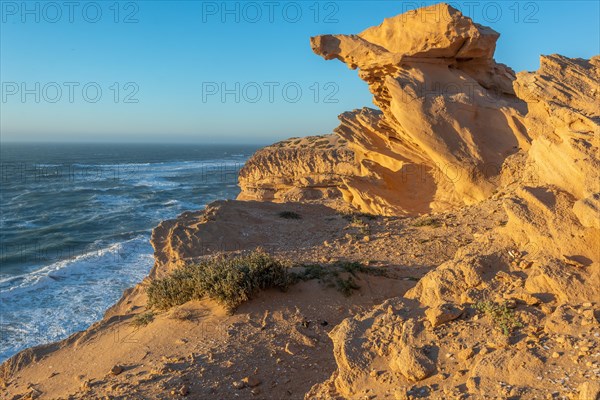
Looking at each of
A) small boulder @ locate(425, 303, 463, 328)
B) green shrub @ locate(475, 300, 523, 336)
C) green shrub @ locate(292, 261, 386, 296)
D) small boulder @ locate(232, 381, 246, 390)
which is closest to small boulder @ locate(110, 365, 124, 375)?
small boulder @ locate(232, 381, 246, 390)

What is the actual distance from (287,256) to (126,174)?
5468 centimetres

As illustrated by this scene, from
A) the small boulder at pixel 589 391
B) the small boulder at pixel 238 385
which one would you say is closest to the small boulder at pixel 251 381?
the small boulder at pixel 238 385

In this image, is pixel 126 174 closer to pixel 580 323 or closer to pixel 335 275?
pixel 335 275

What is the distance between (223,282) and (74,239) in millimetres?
21687

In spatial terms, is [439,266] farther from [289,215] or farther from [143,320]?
[289,215]

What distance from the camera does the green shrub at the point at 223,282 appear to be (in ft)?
24.3

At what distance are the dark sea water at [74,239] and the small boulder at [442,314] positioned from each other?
1091 centimetres

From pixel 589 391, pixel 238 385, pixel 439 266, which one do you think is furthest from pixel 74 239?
pixel 589 391

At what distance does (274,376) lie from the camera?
5.78 m

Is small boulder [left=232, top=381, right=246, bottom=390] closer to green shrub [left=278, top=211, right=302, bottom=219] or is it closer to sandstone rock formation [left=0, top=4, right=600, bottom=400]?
sandstone rock formation [left=0, top=4, right=600, bottom=400]

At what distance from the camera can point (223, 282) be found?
7473 millimetres

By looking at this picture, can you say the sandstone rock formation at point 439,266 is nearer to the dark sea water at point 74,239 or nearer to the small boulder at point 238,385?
the small boulder at point 238,385

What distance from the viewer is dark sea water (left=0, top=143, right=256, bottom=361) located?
44.6ft

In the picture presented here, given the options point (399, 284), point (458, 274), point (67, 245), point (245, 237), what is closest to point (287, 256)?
point (245, 237)
